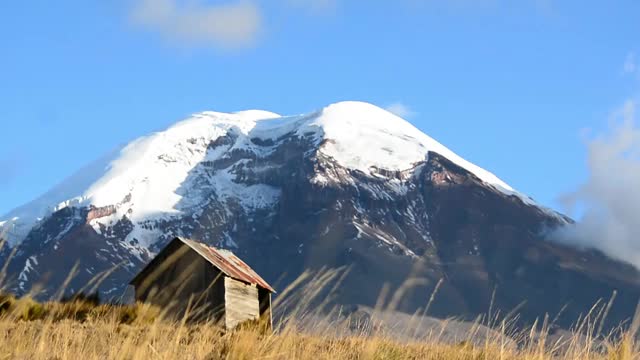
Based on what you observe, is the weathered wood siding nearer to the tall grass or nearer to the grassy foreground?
the grassy foreground

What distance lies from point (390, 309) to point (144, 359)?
5.18 ft

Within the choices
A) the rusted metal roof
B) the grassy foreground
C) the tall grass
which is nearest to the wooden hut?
the rusted metal roof

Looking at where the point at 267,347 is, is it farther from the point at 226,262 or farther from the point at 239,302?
the point at 226,262

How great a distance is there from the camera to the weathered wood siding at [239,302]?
116 ft

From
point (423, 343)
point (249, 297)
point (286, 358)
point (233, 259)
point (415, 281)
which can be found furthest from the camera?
point (233, 259)

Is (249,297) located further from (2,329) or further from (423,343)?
(2,329)

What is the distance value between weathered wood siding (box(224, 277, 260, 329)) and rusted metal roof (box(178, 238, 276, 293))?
0.28 meters

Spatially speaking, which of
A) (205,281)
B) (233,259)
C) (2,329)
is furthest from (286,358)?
(233,259)

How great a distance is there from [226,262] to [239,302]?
176cm

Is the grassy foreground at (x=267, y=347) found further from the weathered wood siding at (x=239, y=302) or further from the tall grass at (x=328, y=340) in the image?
the weathered wood siding at (x=239, y=302)

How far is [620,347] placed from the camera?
8.05 meters

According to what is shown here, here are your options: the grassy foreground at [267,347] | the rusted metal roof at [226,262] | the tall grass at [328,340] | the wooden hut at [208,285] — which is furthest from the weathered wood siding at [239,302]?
the tall grass at [328,340]

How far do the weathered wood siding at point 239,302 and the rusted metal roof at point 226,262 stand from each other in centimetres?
28

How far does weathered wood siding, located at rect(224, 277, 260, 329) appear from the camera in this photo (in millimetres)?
35375
